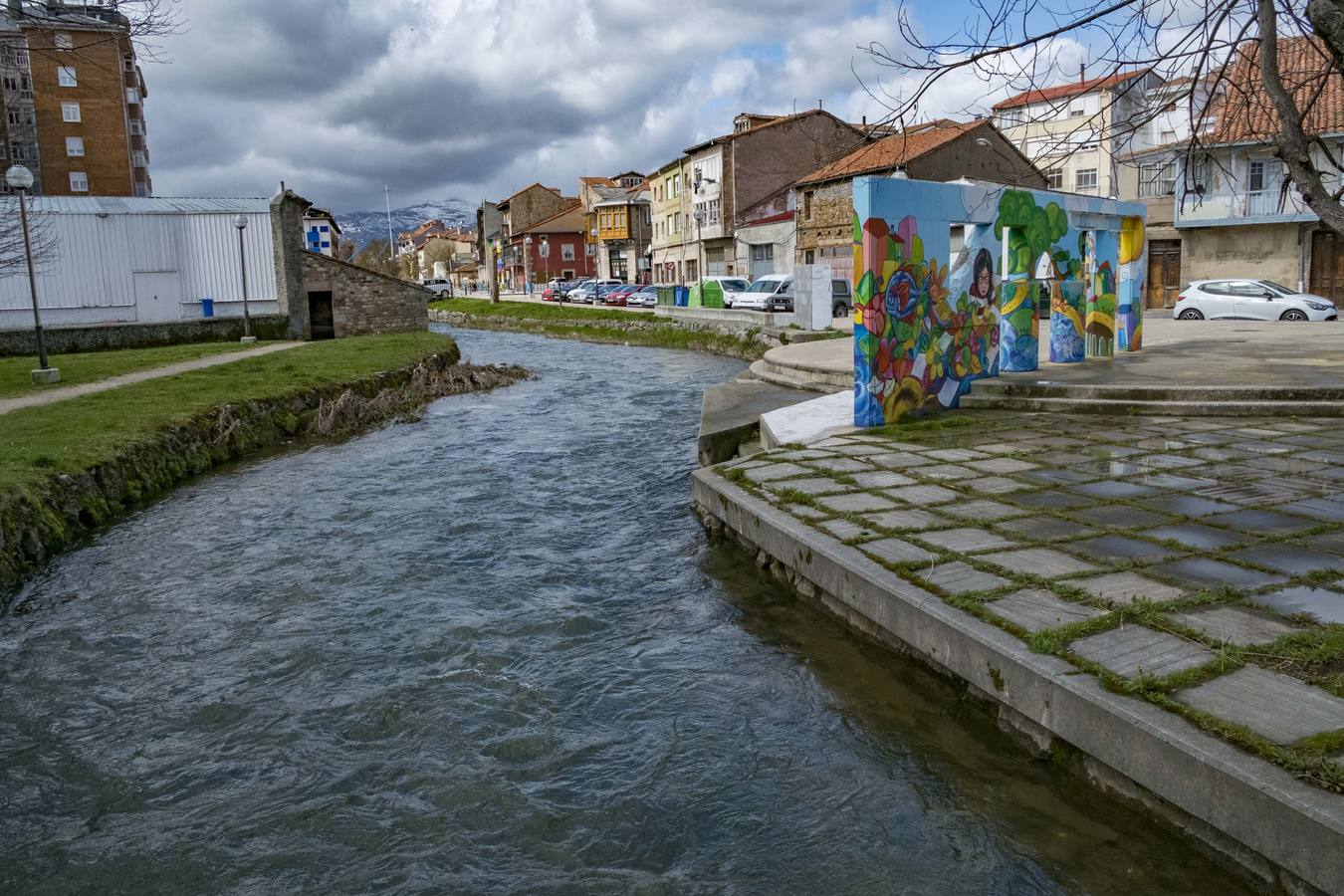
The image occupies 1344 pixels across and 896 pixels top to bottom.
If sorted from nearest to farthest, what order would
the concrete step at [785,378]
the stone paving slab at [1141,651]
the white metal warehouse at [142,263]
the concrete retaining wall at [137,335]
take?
the stone paving slab at [1141,651]
the concrete step at [785,378]
the concrete retaining wall at [137,335]
the white metal warehouse at [142,263]

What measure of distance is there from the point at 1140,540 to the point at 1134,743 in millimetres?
2471

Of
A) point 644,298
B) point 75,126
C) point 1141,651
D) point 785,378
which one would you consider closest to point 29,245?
point 785,378

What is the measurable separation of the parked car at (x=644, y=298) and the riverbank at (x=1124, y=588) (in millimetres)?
39210

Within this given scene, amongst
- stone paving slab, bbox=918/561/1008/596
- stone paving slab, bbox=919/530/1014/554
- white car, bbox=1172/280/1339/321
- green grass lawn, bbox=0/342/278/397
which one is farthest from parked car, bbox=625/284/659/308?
stone paving slab, bbox=918/561/1008/596

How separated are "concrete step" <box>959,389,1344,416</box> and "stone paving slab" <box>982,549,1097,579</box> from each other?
541 cm

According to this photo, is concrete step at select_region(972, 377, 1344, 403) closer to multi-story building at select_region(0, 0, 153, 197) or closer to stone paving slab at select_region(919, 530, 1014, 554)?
stone paving slab at select_region(919, 530, 1014, 554)

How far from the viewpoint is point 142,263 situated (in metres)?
31.2

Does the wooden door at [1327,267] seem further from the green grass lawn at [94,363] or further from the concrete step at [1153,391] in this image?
the green grass lawn at [94,363]

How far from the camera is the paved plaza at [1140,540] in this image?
380 centimetres

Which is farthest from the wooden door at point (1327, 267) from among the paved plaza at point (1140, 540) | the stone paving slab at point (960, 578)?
the stone paving slab at point (960, 578)

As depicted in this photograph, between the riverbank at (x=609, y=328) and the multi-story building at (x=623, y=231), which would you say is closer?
Answer: the riverbank at (x=609, y=328)

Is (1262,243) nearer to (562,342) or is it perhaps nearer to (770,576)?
(562,342)

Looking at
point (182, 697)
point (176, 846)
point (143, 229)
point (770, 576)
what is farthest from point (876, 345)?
point (143, 229)

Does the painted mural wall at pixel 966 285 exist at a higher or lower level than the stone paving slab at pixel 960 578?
higher
